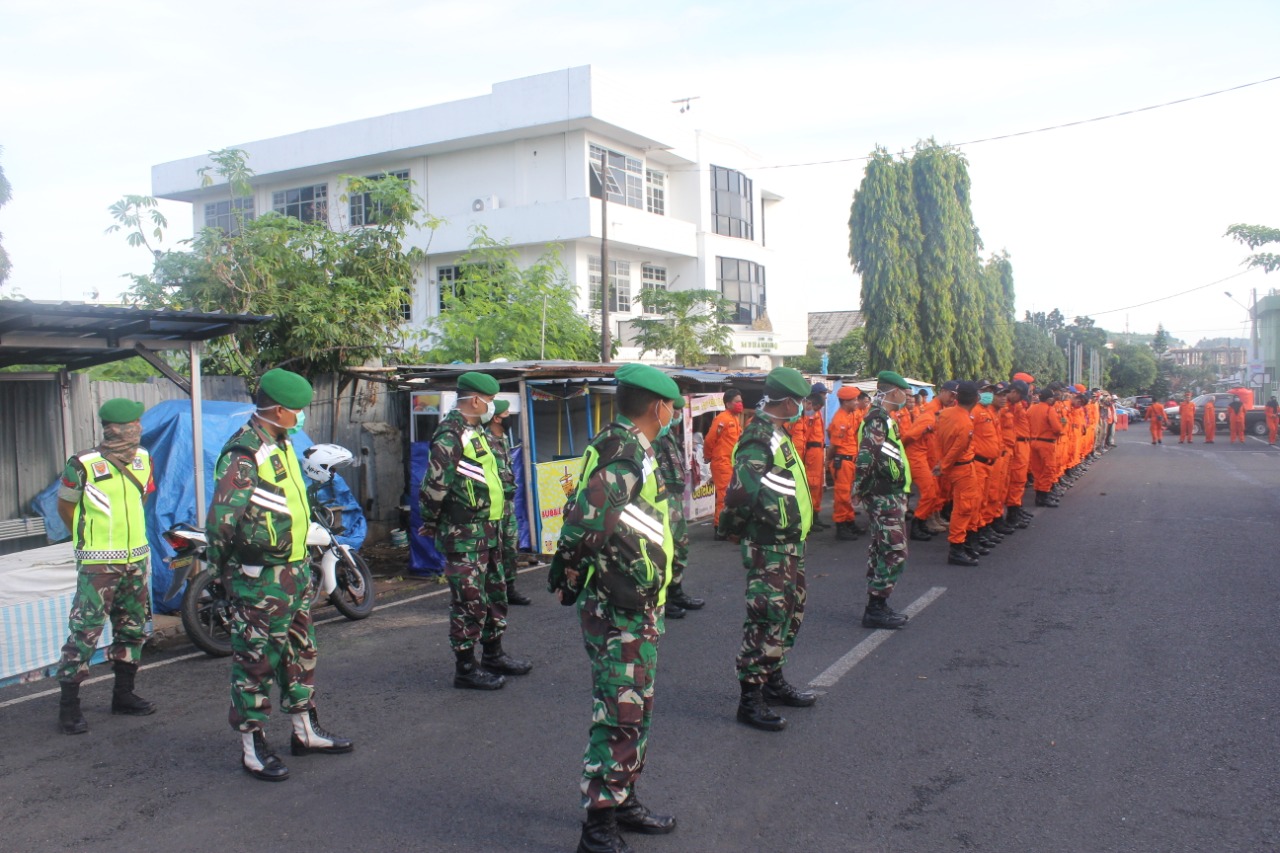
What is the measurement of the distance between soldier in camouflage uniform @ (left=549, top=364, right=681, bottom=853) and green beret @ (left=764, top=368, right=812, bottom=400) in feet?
4.95

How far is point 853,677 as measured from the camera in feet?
19.3

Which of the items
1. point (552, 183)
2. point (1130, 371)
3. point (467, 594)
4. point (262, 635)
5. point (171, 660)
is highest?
point (552, 183)

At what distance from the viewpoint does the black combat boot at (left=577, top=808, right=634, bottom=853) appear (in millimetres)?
3615

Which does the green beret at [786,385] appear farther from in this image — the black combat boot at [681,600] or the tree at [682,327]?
the tree at [682,327]

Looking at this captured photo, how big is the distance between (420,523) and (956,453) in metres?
5.56

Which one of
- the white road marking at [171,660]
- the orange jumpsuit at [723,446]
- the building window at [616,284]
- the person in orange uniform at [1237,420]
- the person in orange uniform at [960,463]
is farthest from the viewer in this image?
the person in orange uniform at [1237,420]

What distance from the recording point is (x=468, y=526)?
5777mm

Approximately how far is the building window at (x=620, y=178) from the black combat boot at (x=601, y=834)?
2458 cm

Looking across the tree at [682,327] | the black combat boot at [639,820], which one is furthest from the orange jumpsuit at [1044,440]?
the tree at [682,327]

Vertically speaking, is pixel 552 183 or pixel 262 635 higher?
pixel 552 183

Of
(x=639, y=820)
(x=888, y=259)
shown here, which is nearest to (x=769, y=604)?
(x=639, y=820)

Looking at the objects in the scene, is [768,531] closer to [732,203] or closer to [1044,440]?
[1044,440]

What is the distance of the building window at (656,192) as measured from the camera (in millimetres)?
30062

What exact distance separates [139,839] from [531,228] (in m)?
23.9
